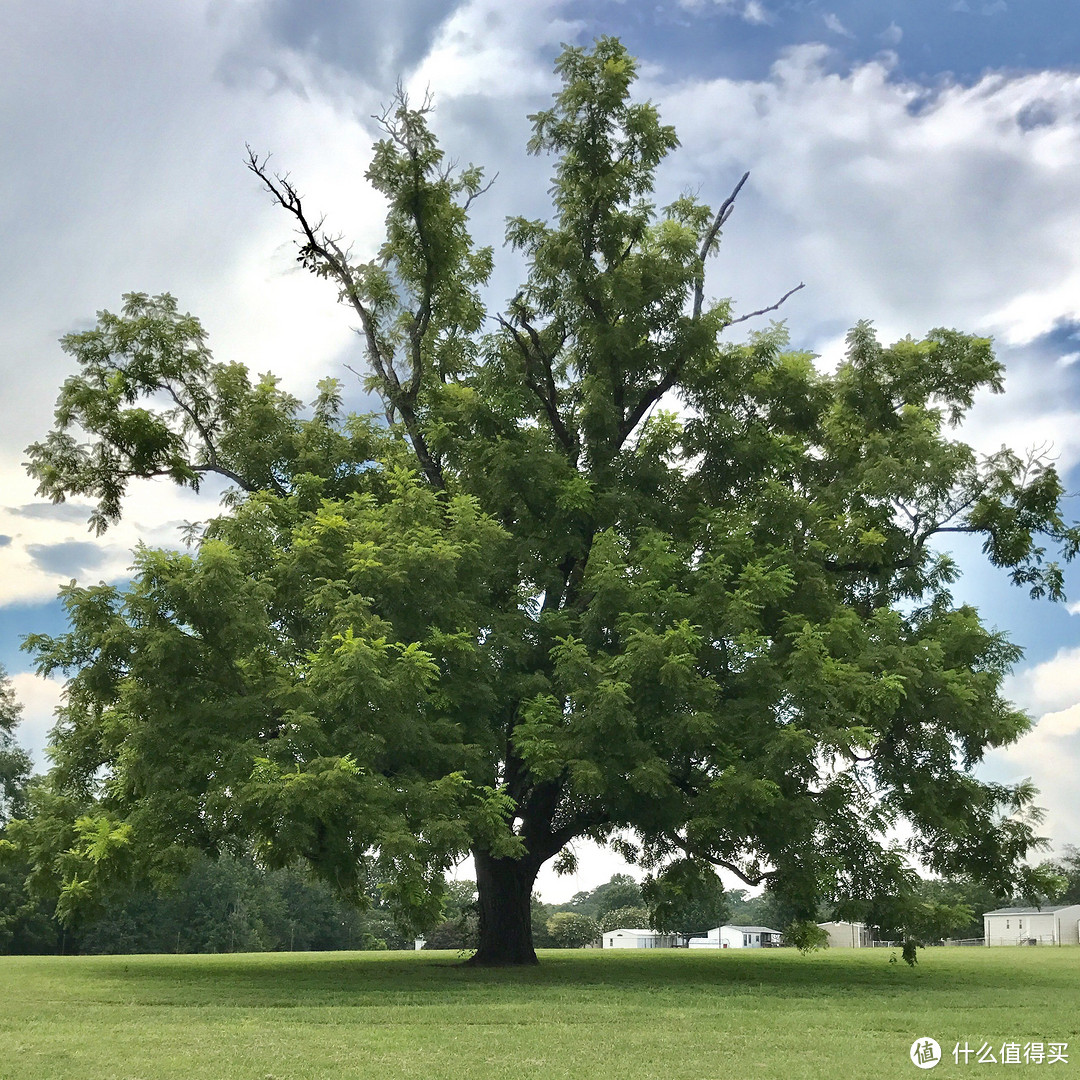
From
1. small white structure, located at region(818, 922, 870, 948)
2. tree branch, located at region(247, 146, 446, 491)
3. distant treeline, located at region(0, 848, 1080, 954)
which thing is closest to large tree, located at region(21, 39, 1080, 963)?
tree branch, located at region(247, 146, 446, 491)

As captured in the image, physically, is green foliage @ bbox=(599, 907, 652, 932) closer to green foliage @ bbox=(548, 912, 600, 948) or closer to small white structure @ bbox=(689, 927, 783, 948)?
small white structure @ bbox=(689, 927, 783, 948)

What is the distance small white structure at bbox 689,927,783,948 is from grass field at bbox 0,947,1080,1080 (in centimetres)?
6693

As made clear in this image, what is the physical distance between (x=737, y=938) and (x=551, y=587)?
7035cm

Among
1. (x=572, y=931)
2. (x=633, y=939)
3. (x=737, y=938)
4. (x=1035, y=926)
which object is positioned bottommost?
(x=737, y=938)

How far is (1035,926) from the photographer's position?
75062mm

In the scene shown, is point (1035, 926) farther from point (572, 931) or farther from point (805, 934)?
point (805, 934)

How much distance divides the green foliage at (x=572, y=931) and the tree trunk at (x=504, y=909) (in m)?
54.5

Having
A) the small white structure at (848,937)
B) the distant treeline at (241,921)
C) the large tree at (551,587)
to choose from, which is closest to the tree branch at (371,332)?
the large tree at (551,587)

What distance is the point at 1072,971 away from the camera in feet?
86.4

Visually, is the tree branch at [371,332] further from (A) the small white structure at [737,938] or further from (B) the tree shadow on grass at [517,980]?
(A) the small white structure at [737,938]

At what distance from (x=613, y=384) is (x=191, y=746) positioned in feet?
37.3

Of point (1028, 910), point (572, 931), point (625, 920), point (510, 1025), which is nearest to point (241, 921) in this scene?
point (572, 931)

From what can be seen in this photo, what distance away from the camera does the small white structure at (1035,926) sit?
7356cm

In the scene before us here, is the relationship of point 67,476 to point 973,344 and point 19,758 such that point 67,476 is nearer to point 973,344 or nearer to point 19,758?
point 973,344
